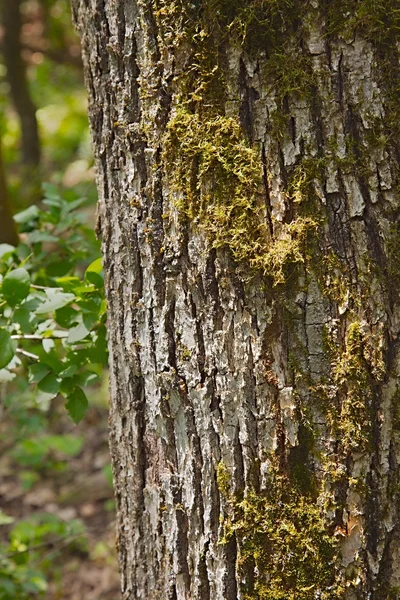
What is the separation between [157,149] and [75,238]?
3.33 feet

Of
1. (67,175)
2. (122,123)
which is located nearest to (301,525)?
(122,123)

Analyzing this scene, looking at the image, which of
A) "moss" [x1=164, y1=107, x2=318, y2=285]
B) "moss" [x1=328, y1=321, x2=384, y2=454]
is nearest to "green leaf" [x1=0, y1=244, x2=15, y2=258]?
"moss" [x1=164, y1=107, x2=318, y2=285]

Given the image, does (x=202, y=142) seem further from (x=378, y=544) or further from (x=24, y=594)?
(x=24, y=594)

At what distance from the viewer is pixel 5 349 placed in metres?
1.85

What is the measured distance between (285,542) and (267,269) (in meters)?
0.64

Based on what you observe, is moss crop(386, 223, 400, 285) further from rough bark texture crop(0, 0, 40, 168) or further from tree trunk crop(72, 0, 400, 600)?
rough bark texture crop(0, 0, 40, 168)

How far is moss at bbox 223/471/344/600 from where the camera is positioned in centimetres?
148

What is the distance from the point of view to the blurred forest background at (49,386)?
A: 6.36ft

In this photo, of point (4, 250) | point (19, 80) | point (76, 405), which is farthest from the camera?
point (19, 80)

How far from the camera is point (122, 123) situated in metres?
1.56

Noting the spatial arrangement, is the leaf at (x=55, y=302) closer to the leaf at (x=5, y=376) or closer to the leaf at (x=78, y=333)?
the leaf at (x=78, y=333)

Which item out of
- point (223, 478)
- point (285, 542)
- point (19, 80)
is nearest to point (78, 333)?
point (223, 478)

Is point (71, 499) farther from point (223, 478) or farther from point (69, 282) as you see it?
point (223, 478)

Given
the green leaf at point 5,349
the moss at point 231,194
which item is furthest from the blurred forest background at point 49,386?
the moss at point 231,194
